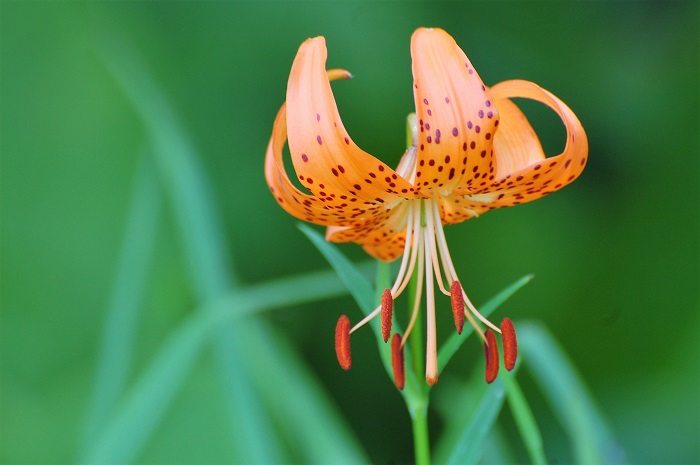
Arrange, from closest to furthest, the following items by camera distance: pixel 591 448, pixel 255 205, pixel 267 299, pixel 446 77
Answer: pixel 446 77
pixel 591 448
pixel 267 299
pixel 255 205

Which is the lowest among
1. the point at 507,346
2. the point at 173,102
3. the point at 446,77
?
the point at 507,346

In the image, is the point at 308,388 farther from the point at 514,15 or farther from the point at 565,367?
the point at 514,15

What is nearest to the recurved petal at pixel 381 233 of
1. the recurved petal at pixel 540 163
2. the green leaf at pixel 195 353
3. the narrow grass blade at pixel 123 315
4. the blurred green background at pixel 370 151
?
the recurved petal at pixel 540 163

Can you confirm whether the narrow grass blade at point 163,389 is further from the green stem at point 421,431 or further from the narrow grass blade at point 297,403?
the green stem at point 421,431

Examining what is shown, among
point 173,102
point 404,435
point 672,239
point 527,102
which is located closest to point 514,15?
point 527,102

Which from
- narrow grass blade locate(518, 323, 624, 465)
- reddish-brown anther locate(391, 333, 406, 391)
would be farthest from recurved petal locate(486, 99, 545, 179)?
narrow grass blade locate(518, 323, 624, 465)

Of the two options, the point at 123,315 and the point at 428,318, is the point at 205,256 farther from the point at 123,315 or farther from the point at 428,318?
the point at 428,318

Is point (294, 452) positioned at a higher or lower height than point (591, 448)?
lower
